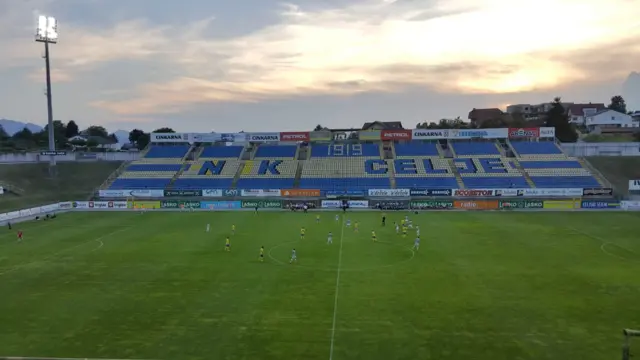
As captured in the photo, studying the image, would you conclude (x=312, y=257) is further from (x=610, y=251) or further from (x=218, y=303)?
(x=610, y=251)

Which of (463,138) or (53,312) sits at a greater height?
(463,138)

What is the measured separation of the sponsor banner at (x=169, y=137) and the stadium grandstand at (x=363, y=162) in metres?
0.56

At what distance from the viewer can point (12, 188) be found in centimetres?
6225

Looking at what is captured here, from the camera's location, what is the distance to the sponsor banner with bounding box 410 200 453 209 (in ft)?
183

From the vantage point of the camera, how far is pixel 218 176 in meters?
70.0

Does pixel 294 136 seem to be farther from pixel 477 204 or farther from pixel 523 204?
pixel 523 204

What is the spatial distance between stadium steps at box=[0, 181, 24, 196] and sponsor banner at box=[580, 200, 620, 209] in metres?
73.2

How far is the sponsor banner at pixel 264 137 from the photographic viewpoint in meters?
76.8

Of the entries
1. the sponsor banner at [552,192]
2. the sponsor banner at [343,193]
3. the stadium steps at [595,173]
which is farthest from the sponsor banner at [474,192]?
the stadium steps at [595,173]

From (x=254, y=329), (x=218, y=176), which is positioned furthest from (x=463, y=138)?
(x=254, y=329)

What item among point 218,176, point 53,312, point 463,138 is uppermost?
point 463,138

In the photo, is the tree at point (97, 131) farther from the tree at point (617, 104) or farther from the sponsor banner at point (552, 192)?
the tree at point (617, 104)

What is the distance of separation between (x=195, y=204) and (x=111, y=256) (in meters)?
26.7

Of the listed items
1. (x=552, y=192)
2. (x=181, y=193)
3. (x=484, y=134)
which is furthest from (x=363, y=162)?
(x=181, y=193)
